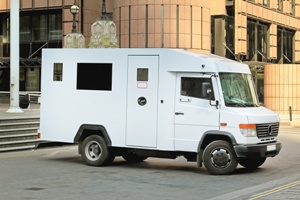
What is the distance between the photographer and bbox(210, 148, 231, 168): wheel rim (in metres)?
12.9

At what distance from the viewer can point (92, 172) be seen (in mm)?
13430

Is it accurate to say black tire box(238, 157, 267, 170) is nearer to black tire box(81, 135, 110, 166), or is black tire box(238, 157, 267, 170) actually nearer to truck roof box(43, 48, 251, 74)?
truck roof box(43, 48, 251, 74)

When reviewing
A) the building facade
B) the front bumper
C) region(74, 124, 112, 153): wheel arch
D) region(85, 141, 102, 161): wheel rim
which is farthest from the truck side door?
the building facade

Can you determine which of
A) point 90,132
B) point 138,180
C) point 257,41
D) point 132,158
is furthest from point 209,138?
point 257,41

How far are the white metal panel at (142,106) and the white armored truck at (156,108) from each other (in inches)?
0.9

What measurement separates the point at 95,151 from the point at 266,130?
4277 millimetres

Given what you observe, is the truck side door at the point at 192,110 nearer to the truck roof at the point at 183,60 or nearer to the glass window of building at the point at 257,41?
the truck roof at the point at 183,60

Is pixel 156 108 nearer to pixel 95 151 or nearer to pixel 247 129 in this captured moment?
pixel 95 151

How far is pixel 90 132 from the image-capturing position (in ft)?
48.1

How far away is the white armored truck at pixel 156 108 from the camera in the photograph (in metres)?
13.0

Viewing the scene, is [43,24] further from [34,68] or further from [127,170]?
[127,170]

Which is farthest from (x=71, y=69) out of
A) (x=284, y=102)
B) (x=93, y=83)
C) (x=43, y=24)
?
(x=43, y=24)

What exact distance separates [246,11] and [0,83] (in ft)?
72.9

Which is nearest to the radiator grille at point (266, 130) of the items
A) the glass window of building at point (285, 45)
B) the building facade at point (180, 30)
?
the building facade at point (180, 30)
